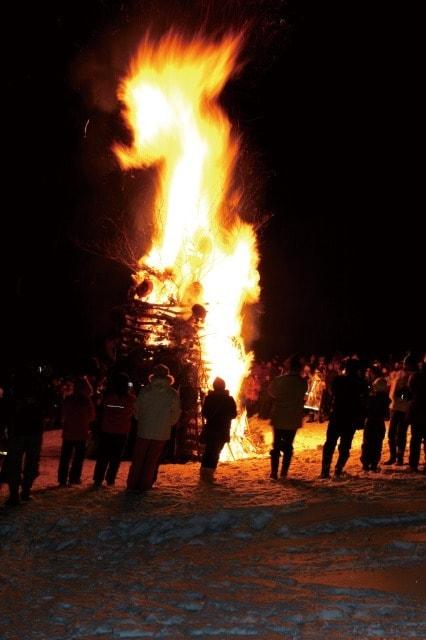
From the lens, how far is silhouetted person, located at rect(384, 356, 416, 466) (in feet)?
41.3

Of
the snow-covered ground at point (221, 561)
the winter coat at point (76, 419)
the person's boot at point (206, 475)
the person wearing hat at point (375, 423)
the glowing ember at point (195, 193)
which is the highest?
the glowing ember at point (195, 193)

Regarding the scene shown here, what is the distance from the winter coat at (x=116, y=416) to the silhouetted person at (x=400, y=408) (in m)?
4.05

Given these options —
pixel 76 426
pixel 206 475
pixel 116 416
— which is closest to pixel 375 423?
pixel 206 475

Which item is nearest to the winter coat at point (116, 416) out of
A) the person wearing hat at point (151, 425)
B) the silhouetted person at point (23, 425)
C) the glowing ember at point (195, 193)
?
the person wearing hat at point (151, 425)

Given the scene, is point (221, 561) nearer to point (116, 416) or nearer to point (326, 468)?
point (116, 416)

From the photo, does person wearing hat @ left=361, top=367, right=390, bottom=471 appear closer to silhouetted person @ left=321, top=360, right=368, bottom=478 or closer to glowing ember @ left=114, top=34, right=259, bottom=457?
silhouetted person @ left=321, top=360, right=368, bottom=478

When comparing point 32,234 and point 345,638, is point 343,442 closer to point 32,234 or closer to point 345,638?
point 345,638

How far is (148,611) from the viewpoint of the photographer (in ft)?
19.7

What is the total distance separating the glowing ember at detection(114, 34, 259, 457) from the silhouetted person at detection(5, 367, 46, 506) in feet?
21.4

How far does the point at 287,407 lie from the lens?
1126 cm

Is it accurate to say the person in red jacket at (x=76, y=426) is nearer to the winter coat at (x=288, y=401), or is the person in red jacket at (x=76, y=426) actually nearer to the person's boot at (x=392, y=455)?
the winter coat at (x=288, y=401)

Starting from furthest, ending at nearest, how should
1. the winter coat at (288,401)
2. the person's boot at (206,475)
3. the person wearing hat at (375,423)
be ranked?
1. the person wearing hat at (375,423)
2. the person's boot at (206,475)
3. the winter coat at (288,401)

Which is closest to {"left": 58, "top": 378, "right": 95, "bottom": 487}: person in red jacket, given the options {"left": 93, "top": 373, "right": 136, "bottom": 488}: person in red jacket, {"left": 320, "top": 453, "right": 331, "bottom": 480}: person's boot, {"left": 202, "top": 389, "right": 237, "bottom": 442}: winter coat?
{"left": 93, "top": 373, "right": 136, "bottom": 488}: person in red jacket

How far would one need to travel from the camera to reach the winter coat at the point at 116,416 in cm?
1109
